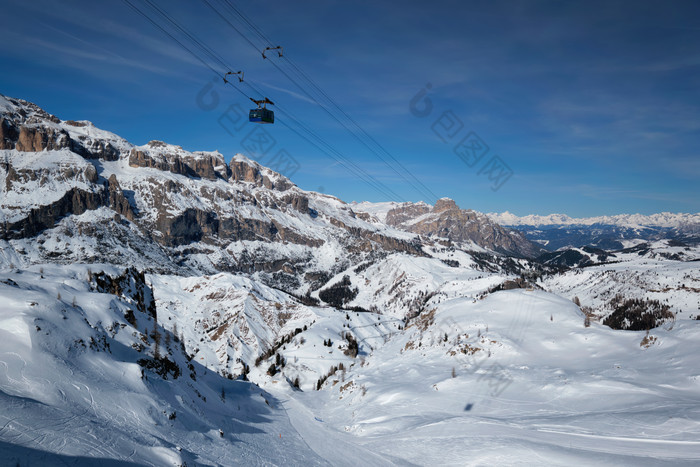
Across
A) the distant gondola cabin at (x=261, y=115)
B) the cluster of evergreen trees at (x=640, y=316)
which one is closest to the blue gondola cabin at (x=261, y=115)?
the distant gondola cabin at (x=261, y=115)

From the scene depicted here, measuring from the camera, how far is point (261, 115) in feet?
104

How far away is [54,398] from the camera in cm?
1428

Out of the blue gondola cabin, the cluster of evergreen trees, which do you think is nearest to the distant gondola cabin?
the blue gondola cabin

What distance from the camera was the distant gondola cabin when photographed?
104 feet

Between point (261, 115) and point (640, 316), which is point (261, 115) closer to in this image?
point (261, 115)

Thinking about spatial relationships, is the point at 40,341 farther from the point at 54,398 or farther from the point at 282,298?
the point at 282,298

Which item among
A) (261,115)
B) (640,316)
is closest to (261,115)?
(261,115)

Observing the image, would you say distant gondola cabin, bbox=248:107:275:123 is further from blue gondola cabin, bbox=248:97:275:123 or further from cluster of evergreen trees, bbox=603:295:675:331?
cluster of evergreen trees, bbox=603:295:675:331

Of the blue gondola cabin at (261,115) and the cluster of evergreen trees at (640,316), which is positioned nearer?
the blue gondola cabin at (261,115)

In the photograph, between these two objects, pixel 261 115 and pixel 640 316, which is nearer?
pixel 261 115

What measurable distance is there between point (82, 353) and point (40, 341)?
2.16 m

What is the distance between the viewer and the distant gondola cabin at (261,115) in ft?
104

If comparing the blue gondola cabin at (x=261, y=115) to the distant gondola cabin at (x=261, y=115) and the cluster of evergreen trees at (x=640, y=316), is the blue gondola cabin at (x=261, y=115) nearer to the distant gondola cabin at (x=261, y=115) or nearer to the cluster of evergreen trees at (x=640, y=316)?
the distant gondola cabin at (x=261, y=115)

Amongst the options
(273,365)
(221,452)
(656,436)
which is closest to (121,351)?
(221,452)
